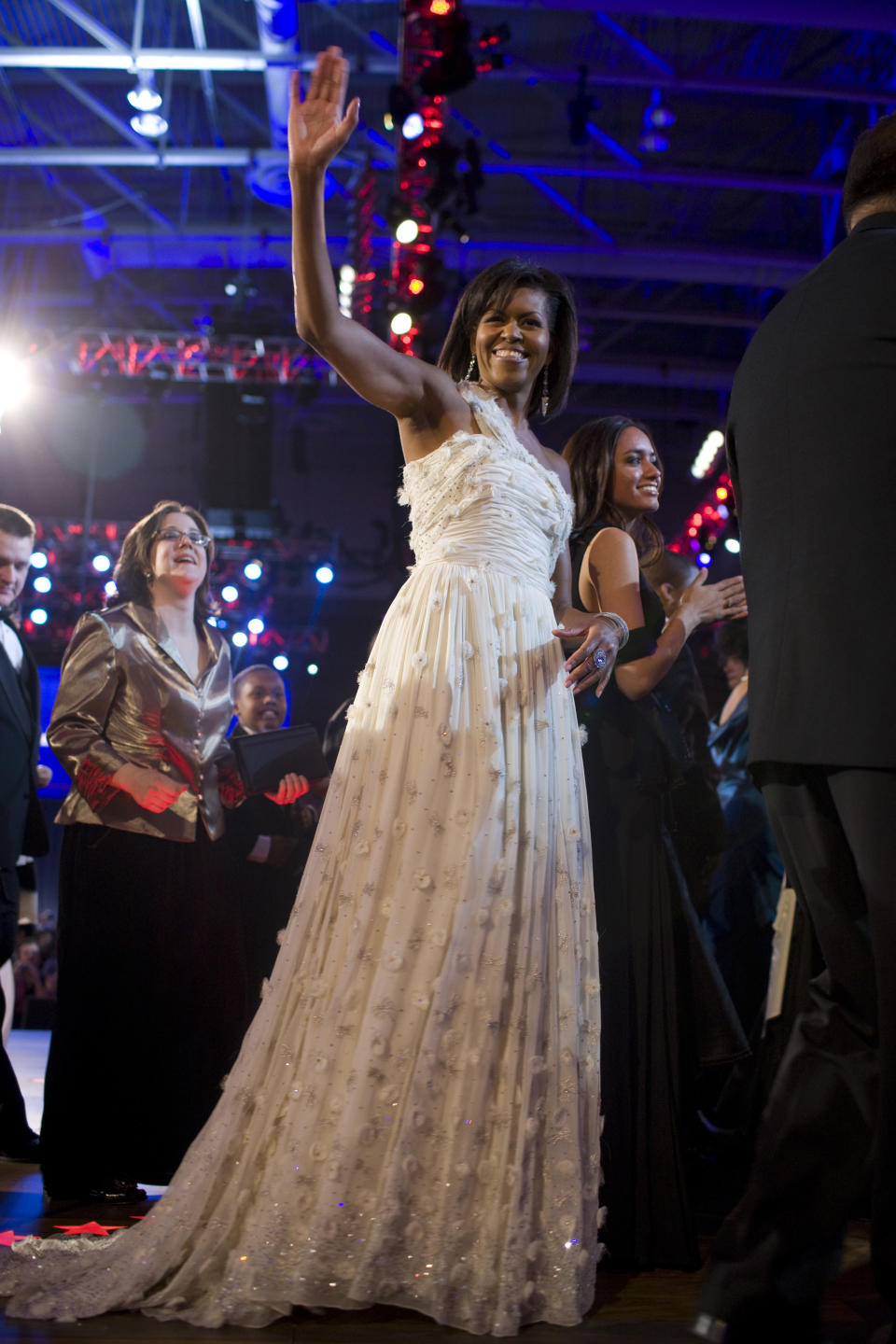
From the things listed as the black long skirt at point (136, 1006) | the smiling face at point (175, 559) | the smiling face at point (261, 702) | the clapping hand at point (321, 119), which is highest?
the clapping hand at point (321, 119)

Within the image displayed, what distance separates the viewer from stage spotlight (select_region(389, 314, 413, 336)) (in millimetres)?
6949

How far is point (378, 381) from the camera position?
2.04 metres

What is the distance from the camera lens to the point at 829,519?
1.48m

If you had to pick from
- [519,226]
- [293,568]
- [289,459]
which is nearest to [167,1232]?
[519,226]

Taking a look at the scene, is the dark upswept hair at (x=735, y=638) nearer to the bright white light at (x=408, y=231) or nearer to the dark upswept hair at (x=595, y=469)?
the dark upswept hair at (x=595, y=469)

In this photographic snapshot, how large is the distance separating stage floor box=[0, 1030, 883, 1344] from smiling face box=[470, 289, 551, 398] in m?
1.79

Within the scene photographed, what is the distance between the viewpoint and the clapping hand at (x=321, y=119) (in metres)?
1.83

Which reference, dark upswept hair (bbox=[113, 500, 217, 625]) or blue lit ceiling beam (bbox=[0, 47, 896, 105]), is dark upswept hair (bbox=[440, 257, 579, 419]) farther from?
blue lit ceiling beam (bbox=[0, 47, 896, 105])

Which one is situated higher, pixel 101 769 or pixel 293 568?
pixel 293 568

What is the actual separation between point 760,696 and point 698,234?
34.3ft

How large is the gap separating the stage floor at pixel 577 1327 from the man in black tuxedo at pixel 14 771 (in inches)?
35.0

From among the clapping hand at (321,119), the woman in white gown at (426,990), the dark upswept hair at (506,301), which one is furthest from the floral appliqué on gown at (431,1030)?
the clapping hand at (321,119)

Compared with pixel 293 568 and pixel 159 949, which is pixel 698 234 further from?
pixel 159 949

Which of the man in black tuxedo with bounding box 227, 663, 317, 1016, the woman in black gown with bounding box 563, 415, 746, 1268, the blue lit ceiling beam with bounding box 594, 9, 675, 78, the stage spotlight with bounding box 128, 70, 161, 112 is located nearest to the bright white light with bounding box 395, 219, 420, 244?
the blue lit ceiling beam with bounding box 594, 9, 675, 78
